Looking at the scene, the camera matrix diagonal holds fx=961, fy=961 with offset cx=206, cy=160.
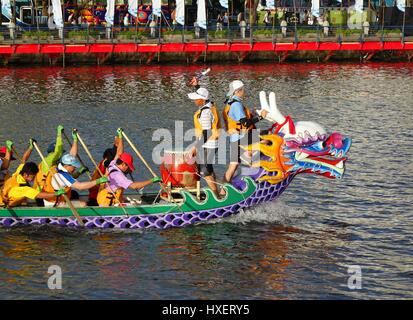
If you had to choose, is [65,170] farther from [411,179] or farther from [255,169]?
[411,179]

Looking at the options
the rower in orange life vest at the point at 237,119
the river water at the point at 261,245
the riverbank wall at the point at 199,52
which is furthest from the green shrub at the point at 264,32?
the rower in orange life vest at the point at 237,119

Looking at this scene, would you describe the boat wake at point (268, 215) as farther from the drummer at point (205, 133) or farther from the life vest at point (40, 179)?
the life vest at point (40, 179)

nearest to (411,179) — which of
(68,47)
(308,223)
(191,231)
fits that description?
(308,223)

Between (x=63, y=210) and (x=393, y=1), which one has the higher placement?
(x=393, y=1)

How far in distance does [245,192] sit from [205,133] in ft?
5.79

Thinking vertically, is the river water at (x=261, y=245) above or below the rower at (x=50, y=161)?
below

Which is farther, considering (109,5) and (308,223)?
(109,5)

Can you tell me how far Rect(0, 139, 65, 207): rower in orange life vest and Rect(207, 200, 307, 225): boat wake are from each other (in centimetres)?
436

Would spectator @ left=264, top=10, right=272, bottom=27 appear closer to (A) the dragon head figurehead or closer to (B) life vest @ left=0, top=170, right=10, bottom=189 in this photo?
(A) the dragon head figurehead

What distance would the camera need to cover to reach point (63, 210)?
23.1m

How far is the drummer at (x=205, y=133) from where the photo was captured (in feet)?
76.5

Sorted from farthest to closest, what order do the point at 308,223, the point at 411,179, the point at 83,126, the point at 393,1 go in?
the point at 393,1 → the point at 83,126 → the point at 411,179 → the point at 308,223

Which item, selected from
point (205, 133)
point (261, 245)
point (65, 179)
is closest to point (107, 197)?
point (65, 179)

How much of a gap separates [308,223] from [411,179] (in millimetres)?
6507
